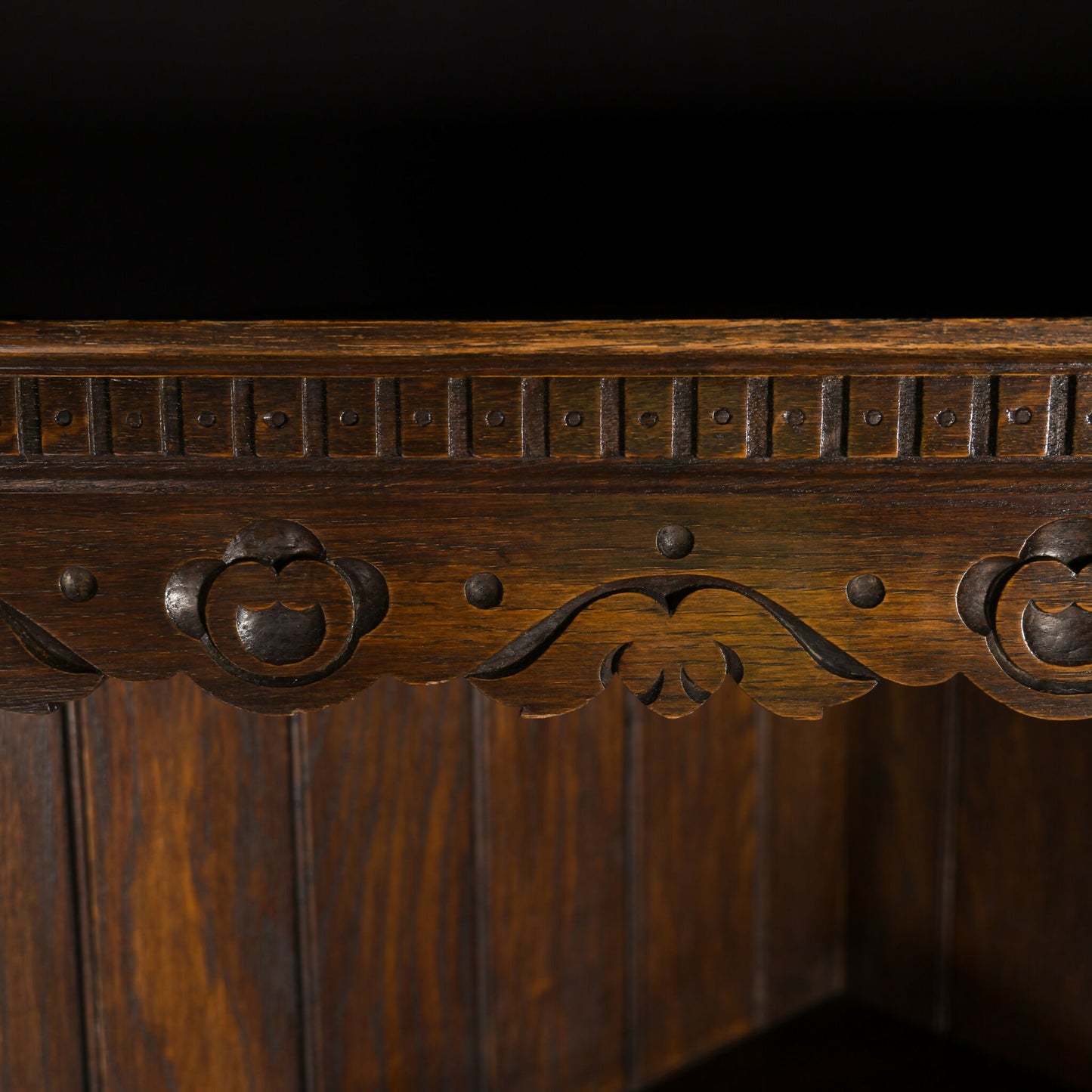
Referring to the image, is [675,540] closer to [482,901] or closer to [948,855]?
[482,901]

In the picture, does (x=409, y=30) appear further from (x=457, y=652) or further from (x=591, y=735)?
(x=591, y=735)

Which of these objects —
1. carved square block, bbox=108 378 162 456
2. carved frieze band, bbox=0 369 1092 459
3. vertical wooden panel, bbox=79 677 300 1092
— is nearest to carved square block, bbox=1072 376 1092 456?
carved frieze band, bbox=0 369 1092 459

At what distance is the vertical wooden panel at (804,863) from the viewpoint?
878mm

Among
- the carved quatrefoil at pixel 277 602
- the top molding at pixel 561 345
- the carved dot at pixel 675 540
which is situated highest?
the top molding at pixel 561 345

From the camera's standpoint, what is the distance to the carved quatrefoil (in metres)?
0.29

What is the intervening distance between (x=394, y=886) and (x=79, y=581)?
455 millimetres

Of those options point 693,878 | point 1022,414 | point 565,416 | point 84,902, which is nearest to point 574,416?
point 565,416

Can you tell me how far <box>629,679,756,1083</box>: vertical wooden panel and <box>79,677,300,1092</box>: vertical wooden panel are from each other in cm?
25

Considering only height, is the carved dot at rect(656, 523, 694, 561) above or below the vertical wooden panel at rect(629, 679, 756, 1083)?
above

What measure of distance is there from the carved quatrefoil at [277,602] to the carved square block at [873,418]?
12 cm

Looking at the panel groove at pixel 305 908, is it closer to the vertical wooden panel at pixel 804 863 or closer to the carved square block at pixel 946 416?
the vertical wooden panel at pixel 804 863

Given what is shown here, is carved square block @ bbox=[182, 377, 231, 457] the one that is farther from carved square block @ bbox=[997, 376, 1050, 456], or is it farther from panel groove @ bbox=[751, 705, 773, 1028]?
panel groove @ bbox=[751, 705, 773, 1028]

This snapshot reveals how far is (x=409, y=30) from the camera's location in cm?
39

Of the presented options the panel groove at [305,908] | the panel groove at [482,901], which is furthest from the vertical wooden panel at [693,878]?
the panel groove at [305,908]
